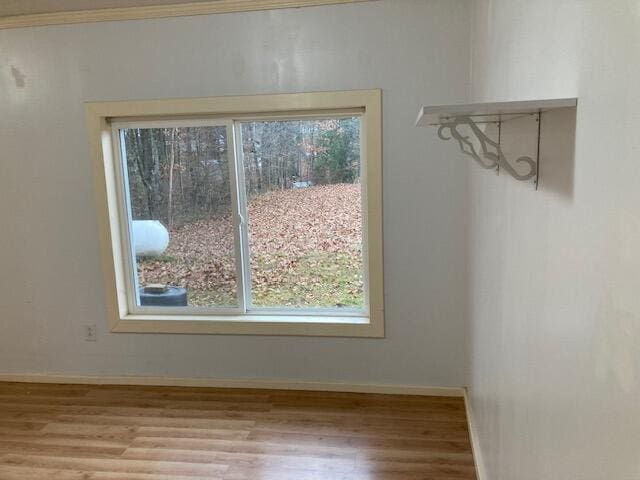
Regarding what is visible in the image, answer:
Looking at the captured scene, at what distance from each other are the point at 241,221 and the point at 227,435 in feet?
4.23

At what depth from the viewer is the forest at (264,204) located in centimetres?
317

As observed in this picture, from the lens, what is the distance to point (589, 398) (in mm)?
904

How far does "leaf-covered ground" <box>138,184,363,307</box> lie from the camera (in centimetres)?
322

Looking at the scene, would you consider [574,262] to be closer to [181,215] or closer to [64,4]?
[181,215]

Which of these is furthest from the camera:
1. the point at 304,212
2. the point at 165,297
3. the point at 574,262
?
the point at 165,297

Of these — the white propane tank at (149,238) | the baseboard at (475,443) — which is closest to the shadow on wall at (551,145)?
the baseboard at (475,443)

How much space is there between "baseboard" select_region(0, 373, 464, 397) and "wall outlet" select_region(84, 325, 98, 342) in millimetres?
271

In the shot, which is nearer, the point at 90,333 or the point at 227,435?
the point at 227,435

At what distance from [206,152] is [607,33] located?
2.70 m

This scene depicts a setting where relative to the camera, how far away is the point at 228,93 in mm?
3043

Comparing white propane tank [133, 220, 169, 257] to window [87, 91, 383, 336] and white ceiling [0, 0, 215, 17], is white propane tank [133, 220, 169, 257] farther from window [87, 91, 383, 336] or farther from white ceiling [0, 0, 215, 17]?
white ceiling [0, 0, 215, 17]

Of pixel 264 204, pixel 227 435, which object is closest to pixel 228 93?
pixel 264 204

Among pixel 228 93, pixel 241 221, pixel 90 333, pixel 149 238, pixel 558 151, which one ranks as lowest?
pixel 90 333

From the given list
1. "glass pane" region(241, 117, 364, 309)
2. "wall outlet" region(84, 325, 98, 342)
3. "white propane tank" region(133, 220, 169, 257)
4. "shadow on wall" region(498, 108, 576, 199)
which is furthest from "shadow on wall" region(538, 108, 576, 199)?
"wall outlet" region(84, 325, 98, 342)
